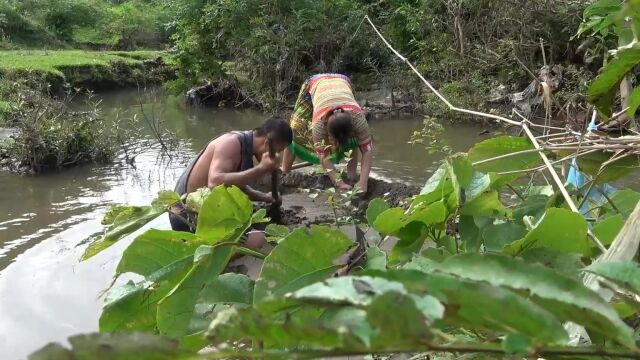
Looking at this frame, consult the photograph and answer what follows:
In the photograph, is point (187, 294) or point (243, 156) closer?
point (187, 294)

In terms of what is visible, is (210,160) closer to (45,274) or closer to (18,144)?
(45,274)

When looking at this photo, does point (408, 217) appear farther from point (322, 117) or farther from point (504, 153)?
point (322, 117)

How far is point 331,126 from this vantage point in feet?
17.2

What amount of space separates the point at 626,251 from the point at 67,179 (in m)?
7.96

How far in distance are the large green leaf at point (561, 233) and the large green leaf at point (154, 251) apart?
50 centimetres

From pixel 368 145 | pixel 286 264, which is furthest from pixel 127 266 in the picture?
pixel 368 145

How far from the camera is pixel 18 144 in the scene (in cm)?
802

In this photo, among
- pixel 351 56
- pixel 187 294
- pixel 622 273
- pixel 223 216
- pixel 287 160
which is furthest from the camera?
pixel 351 56

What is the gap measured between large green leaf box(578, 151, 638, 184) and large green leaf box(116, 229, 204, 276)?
2.60ft

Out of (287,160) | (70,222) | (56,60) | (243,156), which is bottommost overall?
(56,60)

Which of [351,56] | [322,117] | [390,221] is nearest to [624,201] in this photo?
[390,221]

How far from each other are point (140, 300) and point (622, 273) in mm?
687

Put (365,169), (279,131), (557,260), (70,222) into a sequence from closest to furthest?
1. (557,260)
2. (279,131)
3. (365,169)
4. (70,222)

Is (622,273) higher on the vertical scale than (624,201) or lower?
higher
